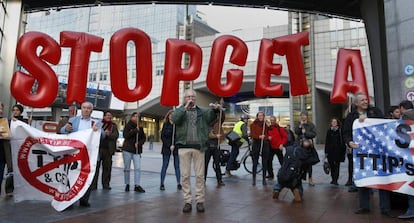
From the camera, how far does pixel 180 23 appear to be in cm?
6431

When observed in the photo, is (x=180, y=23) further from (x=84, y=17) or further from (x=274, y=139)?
(x=274, y=139)

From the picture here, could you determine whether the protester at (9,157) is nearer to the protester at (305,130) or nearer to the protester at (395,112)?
the protester at (305,130)

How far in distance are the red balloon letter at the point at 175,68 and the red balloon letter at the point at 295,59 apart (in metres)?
2.11

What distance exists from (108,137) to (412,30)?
21.7 feet

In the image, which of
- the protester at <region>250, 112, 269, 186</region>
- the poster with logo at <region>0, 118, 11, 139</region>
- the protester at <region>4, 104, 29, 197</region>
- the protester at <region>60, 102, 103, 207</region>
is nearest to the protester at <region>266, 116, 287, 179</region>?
the protester at <region>250, 112, 269, 186</region>

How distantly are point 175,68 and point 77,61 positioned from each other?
2.28 metres

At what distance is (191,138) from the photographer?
5348 mm

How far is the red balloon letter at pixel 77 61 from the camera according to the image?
25.2 feet

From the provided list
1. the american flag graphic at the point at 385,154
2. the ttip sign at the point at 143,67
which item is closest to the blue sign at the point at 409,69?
the ttip sign at the point at 143,67

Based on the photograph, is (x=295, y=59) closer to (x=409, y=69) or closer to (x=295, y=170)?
(x=409, y=69)

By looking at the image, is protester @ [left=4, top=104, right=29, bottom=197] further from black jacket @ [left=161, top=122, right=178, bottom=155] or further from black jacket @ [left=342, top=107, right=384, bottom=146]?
black jacket @ [left=342, top=107, right=384, bottom=146]

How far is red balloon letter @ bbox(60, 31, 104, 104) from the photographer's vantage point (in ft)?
25.2

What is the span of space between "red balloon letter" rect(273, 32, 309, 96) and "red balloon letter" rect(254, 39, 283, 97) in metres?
0.25

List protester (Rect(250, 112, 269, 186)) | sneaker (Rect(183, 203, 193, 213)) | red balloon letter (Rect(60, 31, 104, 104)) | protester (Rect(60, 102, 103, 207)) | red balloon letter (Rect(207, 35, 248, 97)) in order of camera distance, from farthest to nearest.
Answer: protester (Rect(250, 112, 269, 186)) → red balloon letter (Rect(207, 35, 248, 97)) → red balloon letter (Rect(60, 31, 104, 104)) → protester (Rect(60, 102, 103, 207)) → sneaker (Rect(183, 203, 193, 213))
